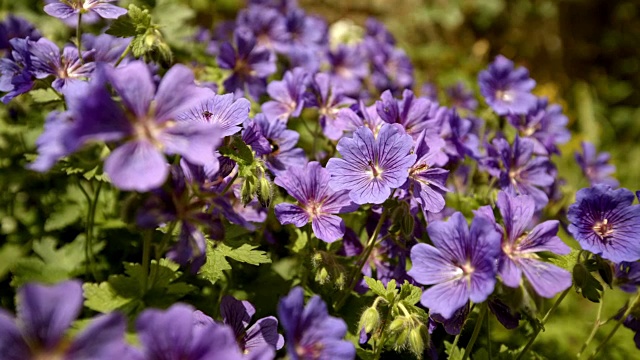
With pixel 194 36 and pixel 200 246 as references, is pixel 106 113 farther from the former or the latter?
pixel 194 36

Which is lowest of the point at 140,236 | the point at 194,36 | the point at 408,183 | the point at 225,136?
the point at 140,236

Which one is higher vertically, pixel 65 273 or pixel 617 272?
pixel 617 272

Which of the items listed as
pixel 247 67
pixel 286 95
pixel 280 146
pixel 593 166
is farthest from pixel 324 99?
pixel 593 166

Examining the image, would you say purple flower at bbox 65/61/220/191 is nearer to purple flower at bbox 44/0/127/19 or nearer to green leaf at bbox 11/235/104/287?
purple flower at bbox 44/0/127/19

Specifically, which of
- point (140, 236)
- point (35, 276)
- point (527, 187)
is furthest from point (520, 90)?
point (35, 276)

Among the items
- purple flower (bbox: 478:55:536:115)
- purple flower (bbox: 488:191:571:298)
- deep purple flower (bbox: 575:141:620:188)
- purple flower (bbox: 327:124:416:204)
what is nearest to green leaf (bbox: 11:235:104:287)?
purple flower (bbox: 327:124:416:204)

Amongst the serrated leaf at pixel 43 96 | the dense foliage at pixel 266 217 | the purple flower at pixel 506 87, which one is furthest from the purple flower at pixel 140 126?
the purple flower at pixel 506 87

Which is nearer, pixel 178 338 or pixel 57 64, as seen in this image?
pixel 178 338

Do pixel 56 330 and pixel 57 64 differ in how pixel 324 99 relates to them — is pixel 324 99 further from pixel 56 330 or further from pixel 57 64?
pixel 56 330
